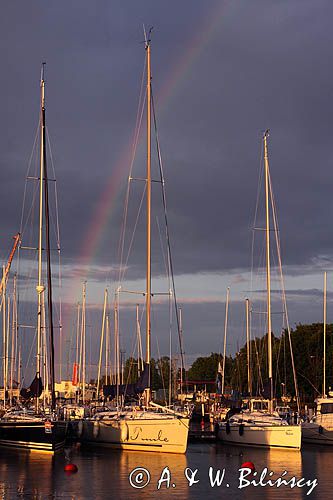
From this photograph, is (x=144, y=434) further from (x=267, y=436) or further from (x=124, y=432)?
(x=267, y=436)

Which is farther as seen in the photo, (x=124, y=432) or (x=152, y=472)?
(x=124, y=432)

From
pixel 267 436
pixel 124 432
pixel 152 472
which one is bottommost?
pixel 152 472

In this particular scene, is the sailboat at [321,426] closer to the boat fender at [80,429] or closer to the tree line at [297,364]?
the boat fender at [80,429]

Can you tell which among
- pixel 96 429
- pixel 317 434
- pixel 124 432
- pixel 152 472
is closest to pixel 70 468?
pixel 152 472

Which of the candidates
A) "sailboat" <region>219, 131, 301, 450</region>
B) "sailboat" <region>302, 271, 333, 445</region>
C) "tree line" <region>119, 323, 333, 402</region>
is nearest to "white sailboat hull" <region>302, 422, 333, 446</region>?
"sailboat" <region>302, 271, 333, 445</region>

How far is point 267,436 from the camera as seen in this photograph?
5388cm

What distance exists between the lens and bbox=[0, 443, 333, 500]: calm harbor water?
110 feet

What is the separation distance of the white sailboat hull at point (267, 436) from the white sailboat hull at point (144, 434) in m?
8.45

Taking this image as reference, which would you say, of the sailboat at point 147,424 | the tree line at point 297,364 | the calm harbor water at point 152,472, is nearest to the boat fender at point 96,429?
the sailboat at point 147,424

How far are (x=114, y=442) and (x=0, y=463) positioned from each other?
29.6 ft

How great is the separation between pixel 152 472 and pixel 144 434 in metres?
8.87

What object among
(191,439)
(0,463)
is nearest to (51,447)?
(0,463)

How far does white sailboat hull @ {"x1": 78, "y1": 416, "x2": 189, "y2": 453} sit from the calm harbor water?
2.15 ft

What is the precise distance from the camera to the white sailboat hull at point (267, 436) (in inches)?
2071
